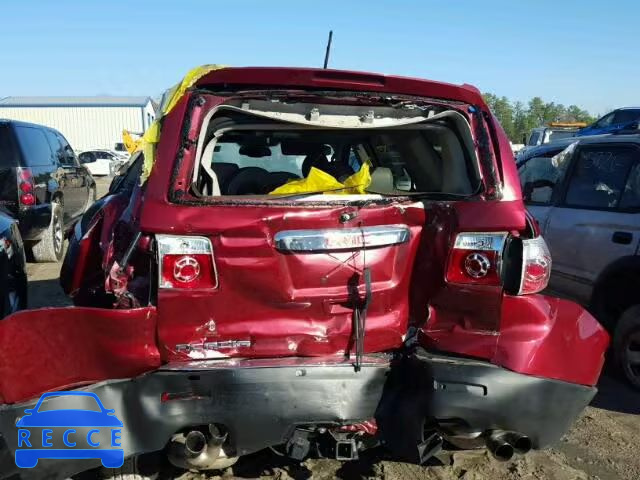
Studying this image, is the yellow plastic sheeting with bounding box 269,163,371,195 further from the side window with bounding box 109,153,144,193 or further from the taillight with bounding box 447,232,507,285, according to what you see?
the side window with bounding box 109,153,144,193

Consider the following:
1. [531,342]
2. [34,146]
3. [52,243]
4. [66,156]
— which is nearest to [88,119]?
[66,156]

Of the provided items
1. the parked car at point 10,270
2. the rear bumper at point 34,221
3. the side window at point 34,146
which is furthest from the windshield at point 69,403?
the side window at point 34,146

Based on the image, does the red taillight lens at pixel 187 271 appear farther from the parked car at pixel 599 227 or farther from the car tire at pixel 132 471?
the parked car at pixel 599 227

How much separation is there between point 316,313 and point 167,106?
3.64 ft

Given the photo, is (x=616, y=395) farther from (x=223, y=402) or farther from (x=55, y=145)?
(x=55, y=145)

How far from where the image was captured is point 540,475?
322 cm

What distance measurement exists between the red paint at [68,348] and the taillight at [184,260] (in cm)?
16

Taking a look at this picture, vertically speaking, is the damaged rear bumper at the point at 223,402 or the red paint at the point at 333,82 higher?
the red paint at the point at 333,82

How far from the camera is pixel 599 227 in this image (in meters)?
4.66

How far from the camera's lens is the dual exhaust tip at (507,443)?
2.61m

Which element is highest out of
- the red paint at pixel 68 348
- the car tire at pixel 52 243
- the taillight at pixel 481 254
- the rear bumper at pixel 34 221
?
the taillight at pixel 481 254

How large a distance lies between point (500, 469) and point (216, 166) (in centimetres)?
232

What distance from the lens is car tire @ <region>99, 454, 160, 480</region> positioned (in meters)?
2.81

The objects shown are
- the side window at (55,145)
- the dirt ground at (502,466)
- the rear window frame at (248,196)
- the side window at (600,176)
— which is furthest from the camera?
the side window at (55,145)
